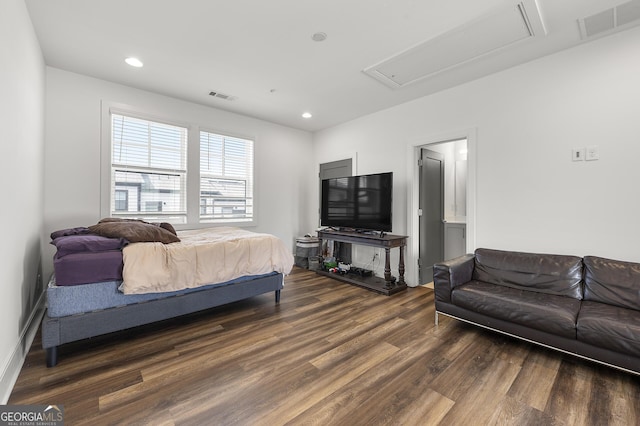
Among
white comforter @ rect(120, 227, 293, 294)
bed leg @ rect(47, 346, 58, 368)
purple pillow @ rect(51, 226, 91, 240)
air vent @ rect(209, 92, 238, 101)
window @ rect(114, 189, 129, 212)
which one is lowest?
bed leg @ rect(47, 346, 58, 368)

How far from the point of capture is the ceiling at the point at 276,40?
2203mm

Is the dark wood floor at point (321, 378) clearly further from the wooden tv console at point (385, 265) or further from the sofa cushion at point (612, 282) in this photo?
the wooden tv console at point (385, 265)

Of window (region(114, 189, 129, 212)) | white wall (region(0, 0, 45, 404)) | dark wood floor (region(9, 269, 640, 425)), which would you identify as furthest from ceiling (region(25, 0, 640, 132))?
dark wood floor (region(9, 269, 640, 425))

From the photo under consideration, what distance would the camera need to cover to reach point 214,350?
2273 millimetres

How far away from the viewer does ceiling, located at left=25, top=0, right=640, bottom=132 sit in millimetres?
2203

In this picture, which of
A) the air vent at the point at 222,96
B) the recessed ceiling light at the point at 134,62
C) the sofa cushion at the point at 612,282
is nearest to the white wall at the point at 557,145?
the sofa cushion at the point at 612,282

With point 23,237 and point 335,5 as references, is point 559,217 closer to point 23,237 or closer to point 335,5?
point 335,5

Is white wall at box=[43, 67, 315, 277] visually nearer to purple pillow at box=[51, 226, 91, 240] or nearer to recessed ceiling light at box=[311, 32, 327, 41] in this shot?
purple pillow at box=[51, 226, 91, 240]

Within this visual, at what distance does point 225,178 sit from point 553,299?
14.7ft

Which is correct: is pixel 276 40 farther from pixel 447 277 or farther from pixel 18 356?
pixel 18 356

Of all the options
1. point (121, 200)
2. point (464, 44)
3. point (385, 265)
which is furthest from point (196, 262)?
point (464, 44)

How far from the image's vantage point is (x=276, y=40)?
2637 mm

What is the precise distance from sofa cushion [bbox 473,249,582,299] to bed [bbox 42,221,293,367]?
245 cm

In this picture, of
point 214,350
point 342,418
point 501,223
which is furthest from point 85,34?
point 501,223
